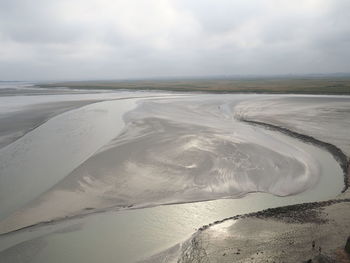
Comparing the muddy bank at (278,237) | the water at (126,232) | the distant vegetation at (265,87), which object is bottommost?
the water at (126,232)

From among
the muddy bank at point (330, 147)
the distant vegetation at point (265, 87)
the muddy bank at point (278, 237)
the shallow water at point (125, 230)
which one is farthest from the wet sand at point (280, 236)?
the distant vegetation at point (265, 87)

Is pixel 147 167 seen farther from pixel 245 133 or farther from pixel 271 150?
pixel 245 133

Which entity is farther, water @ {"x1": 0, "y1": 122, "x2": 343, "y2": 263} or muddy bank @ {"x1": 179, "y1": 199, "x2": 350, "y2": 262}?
water @ {"x1": 0, "y1": 122, "x2": 343, "y2": 263}

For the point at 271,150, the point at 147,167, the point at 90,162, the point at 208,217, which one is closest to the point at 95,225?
the point at 208,217

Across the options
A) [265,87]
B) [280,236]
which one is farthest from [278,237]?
[265,87]

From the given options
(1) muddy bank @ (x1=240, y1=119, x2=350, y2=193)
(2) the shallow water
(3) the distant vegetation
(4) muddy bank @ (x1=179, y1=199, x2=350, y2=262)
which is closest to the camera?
(4) muddy bank @ (x1=179, y1=199, x2=350, y2=262)

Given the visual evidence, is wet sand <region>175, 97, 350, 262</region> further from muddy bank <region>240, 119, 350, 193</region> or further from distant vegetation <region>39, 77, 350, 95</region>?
distant vegetation <region>39, 77, 350, 95</region>

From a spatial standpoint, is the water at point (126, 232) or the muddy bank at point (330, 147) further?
the muddy bank at point (330, 147)

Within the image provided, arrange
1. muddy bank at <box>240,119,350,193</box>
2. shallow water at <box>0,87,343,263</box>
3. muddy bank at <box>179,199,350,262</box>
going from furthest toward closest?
muddy bank at <box>240,119,350,193</box> → shallow water at <box>0,87,343,263</box> → muddy bank at <box>179,199,350,262</box>

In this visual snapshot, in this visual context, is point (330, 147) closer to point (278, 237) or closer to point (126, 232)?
point (278, 237)

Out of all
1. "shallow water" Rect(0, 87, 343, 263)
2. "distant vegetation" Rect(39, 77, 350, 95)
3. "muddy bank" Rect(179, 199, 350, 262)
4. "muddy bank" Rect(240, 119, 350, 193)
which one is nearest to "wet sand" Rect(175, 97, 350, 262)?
"muddy bank" Rect(179, 199, 350, 262)

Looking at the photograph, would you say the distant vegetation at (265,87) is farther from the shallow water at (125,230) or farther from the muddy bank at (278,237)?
the muddy bank at (278,237)
